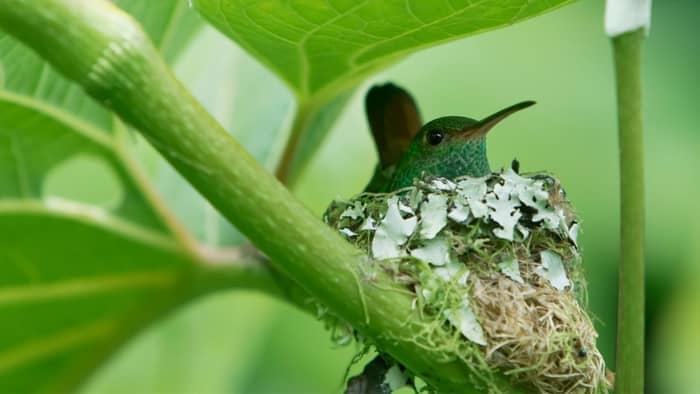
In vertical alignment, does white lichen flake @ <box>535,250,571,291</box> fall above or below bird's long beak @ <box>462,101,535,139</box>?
below

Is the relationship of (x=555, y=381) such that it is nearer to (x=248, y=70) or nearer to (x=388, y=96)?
(x=388, y=96)

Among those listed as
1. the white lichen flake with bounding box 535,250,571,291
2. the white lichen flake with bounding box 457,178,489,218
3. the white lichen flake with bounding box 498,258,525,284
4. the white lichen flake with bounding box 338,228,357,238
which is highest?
the white lichen flake with bounding box 457,178,489,218

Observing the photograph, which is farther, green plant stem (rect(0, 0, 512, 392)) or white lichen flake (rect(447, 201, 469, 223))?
white lichen flake (rect(447, 201, 469, 223))

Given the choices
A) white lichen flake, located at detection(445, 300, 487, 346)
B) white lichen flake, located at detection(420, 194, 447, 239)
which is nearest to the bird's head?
white lichen flake, located at detection(420, 194, 447, 239)

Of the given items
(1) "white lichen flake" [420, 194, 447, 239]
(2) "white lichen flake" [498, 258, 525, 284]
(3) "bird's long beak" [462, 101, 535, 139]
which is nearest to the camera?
(2) "white lichen flake" [498, 258, 525, 284]

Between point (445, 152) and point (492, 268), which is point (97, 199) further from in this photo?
→ point (492, 268)

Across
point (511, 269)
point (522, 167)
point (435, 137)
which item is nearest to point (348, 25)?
point (511, 269)

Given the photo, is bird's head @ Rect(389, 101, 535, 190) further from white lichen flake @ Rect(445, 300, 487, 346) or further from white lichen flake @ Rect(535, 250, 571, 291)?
white lichen flake @ Rect(445, 300, 487, 346)
